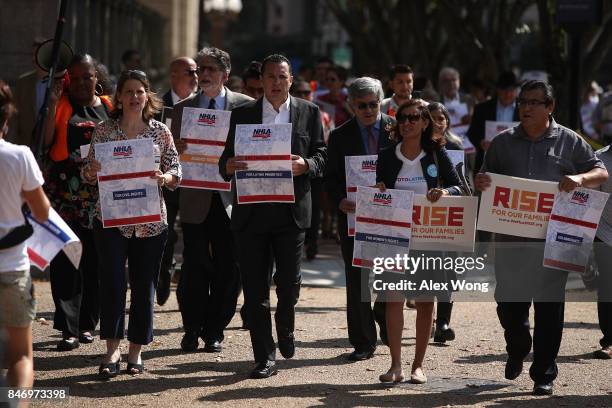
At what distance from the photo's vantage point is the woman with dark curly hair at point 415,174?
853 cm

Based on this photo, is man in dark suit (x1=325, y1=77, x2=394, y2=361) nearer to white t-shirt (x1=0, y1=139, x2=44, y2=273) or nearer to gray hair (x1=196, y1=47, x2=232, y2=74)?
gray hair (x1=196, y1=47, x2=232, y2=74)

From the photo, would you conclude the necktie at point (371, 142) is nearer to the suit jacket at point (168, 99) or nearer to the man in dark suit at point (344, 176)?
the man in dark suit at point (344, 176)

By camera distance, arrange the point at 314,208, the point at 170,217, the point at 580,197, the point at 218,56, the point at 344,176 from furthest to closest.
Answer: the point at 314,208
the point at 170,217
the point at 218,56
the point at 344,176
the point at 580,197

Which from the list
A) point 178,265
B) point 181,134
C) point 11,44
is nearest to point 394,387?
point 181,134

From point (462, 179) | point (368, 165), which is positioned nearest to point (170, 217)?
point (368, 165)

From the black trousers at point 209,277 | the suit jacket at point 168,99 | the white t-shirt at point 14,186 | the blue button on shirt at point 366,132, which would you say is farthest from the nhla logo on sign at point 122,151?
the suit jacket at point 168,99

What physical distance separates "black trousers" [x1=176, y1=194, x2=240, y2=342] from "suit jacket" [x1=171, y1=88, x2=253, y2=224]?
0.08 metres

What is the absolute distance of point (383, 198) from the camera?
8477mm

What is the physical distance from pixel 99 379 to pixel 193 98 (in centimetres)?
238

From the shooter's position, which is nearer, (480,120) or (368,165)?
(368,165)

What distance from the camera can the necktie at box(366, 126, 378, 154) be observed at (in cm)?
945

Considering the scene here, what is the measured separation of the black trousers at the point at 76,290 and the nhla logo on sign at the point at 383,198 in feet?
7.67

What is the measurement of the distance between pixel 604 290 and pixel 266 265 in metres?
2.70

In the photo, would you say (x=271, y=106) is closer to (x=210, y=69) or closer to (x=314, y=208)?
(x=210, y=69)
